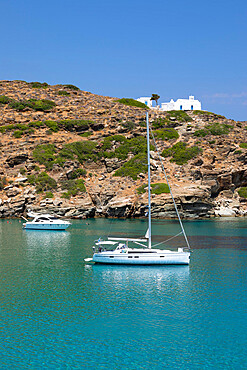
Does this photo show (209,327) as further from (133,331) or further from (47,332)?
(47,332)

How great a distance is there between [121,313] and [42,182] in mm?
70128

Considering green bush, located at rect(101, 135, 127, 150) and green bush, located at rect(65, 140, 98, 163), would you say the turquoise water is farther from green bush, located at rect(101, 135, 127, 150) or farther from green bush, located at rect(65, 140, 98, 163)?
green bush, located at rect(101, 135, 127, 150)

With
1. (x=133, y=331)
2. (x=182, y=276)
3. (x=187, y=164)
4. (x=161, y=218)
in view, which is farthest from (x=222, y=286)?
(x=187, y=164)

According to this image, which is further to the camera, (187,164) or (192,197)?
(187,164)

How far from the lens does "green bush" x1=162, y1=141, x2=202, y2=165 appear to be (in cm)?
9762

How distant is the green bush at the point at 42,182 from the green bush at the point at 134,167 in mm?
16363

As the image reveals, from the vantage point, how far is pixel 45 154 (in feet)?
327

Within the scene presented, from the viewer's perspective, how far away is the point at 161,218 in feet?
265

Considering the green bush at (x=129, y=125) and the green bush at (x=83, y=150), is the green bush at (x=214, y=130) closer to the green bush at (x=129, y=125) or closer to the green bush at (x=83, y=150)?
the green bush at (x=129, y=125)

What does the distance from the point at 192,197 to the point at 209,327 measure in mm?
60631

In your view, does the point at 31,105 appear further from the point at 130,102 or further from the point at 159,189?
the point at 159,189

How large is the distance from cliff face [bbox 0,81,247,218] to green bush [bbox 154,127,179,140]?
0.29 metres

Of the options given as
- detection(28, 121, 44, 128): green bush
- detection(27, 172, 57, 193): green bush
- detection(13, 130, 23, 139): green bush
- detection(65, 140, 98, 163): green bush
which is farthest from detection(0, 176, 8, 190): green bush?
detection(28, 121, 44, 128): green bush

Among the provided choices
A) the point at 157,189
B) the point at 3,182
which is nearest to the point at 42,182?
the point at 3,182
